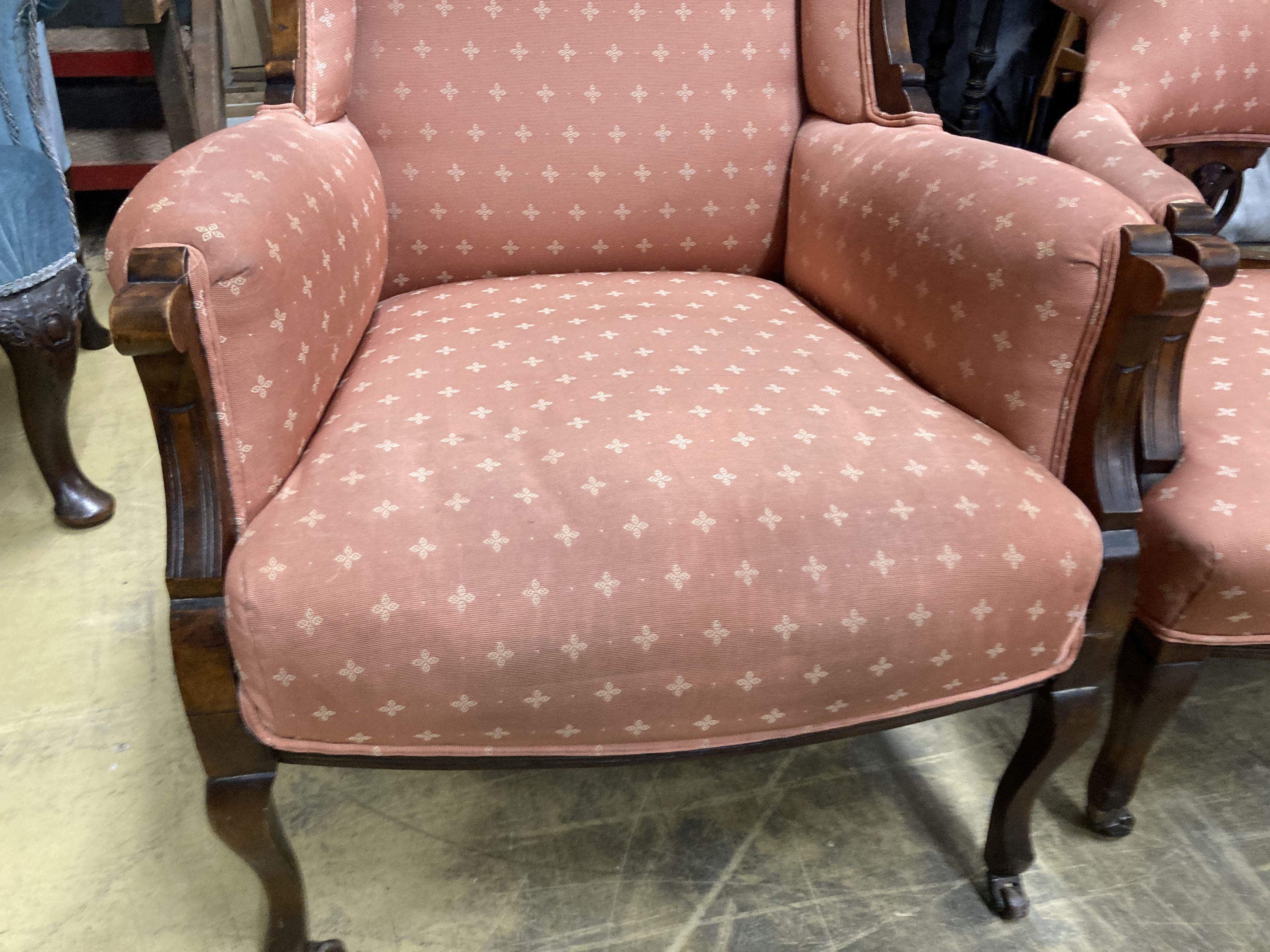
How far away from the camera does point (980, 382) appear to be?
29.2 inches

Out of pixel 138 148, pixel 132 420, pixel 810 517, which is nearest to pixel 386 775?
pixel 810 517

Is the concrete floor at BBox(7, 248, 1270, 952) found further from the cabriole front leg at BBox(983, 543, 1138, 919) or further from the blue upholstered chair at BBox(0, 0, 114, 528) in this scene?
the blue upholstered chair at BBox(0, 0, 114, 528)

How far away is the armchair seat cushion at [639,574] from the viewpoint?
57 cm

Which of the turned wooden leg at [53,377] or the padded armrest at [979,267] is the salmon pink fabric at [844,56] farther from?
the turned wooden leg at [53,377]

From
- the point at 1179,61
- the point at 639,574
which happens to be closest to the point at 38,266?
the point at 639,574

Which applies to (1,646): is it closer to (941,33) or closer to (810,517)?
(810,517)

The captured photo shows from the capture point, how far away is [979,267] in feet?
2.38

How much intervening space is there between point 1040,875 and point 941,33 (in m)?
1.56

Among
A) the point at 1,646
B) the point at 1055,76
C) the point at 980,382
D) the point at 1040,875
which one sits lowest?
the point at 1,646

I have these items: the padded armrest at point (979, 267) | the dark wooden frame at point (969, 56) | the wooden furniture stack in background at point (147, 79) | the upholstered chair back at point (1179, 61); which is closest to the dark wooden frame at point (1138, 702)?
the padded armrest at point (979, 267)

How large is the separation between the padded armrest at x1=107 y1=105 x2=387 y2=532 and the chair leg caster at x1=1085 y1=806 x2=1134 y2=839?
864mm

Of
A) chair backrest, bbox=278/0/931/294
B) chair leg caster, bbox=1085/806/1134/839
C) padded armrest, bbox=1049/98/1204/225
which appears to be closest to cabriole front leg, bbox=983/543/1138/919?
chair leg caster, bbox=1085/806/1134/839

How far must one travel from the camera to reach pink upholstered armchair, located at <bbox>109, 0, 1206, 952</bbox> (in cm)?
57

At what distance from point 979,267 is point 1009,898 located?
596 millimetres
